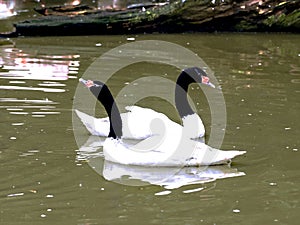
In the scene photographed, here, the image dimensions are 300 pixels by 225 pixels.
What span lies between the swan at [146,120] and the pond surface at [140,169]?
152 millimetres

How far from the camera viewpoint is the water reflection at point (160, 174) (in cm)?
607

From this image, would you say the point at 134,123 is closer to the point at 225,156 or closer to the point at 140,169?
the point at 140,169

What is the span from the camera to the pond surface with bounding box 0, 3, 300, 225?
5.41 meters

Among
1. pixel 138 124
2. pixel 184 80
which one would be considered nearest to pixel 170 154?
pixel 138 124

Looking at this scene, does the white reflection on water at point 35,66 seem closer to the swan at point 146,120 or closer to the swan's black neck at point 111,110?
the swan at point 146,120

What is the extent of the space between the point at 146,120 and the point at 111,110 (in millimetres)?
567

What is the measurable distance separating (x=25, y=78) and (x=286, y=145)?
4011 millimetres

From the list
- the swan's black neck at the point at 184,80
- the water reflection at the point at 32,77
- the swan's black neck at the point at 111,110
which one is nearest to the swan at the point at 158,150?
the swan's black neck at the point at 111,110

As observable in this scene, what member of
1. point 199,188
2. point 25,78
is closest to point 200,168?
point 199,188

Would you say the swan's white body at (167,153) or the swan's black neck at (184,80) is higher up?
the swan's black neck at (184,80)

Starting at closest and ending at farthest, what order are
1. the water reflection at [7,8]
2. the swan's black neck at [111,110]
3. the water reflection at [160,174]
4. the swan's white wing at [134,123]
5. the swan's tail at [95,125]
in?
the water reflection at [160,174]
the swan's black neck at [111,110]
the swan's white wing at [134,123]
the swan's tail at [95,125]
the water reflection at [7,8]

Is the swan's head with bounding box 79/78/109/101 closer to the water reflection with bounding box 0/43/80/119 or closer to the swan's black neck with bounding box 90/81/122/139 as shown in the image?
the swan's black neck with bounding box 90/81/122/139

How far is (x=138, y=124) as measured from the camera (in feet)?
24.1

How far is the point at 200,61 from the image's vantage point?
11.1 m
